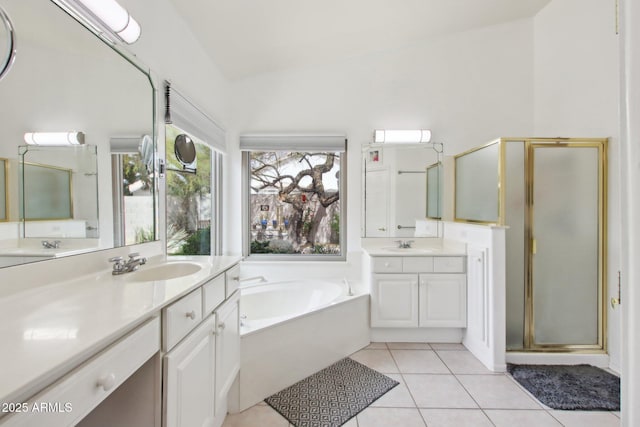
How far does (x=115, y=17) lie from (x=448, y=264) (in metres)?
2.70

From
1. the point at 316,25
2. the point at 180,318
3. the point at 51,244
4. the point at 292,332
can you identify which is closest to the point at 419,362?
the point at 292,332

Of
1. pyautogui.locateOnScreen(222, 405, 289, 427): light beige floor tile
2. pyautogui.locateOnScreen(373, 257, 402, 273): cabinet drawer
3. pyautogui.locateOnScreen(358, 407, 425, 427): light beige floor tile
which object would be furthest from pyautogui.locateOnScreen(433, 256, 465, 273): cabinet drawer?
pyautogui.locateOnScreen(222, 405, 289, 427): light beige floor tile

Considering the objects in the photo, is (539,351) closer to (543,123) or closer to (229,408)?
(543,123)

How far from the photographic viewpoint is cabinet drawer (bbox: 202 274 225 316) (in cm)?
125

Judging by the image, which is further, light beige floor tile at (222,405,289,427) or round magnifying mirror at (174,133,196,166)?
round magnifying mirror at (174,133,196,166)

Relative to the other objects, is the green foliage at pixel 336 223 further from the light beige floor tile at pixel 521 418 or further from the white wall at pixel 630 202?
the white wall at pixel 630 202

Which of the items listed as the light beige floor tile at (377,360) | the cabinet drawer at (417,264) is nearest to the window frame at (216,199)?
the light beige floor tile at (377,360)

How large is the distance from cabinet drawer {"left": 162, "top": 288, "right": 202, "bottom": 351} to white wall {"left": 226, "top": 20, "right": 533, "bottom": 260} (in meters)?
2.12

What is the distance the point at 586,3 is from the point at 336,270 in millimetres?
3092

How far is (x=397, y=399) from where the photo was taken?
181 cm

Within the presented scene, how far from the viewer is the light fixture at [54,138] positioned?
1.04 meters

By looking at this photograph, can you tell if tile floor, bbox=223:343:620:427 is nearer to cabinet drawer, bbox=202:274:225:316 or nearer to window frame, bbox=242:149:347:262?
cabinet drawer, bbox=202:274:225:316

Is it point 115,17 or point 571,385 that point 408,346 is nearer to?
point 571,385

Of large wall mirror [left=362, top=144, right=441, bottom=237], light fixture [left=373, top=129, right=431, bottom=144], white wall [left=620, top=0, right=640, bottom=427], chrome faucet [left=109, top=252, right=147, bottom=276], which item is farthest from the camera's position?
large wall mirror [left=362, top=144, right=441, bottom=237]
